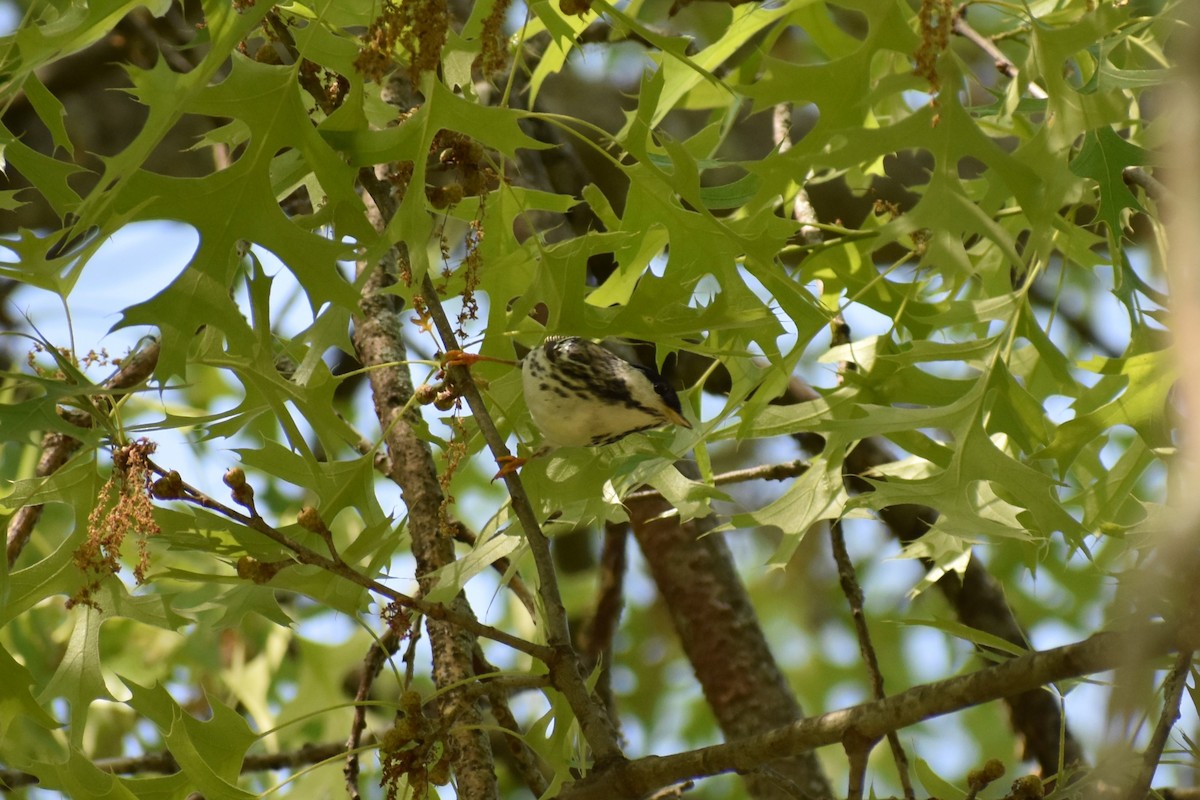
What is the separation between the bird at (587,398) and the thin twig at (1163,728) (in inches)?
48.7

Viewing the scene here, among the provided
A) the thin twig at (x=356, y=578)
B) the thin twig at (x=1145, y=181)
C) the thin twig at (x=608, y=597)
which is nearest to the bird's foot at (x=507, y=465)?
the thin twig at (x=356, y=578)

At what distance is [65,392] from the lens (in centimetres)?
193

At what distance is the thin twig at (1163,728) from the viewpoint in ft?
5.71

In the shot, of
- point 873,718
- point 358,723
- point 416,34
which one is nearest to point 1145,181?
point 873,718

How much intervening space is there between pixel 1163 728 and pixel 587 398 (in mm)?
1469

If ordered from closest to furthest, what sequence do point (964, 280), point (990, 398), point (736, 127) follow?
point (990, 398) → point (964, 280) → point (736, 127)

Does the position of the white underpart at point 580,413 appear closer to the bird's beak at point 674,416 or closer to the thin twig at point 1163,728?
the bird's beak at point 674,416

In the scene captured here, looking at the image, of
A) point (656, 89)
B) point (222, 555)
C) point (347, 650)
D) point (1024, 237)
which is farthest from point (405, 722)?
point (1024, 237)

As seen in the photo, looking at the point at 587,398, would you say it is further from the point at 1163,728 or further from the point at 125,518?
the point at 1163,728

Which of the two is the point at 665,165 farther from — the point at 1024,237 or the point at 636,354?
the point at 1024,237

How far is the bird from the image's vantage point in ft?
9.23

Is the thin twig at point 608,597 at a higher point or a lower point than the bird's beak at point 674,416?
higher

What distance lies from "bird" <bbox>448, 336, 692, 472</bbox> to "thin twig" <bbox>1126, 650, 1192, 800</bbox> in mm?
1238

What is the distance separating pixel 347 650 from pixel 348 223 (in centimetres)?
254
